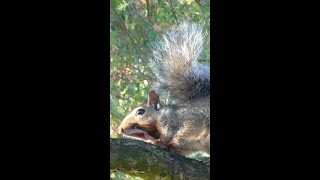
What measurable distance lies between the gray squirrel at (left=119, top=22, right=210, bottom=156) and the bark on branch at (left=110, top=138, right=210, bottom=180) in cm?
15

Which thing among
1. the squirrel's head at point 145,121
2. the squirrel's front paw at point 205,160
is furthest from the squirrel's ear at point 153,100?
the squirrel's front paw at point 205,160

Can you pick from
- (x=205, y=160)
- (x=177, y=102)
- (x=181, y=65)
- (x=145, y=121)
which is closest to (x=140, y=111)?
(x=145, y=121)

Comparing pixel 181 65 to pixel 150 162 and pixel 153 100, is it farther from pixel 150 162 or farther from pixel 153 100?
pixel 150 162

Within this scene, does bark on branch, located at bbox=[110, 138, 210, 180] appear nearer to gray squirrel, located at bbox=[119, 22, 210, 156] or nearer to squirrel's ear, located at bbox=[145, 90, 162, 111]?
gray squirrel, located at bbox=[119, 22, 210, 156]

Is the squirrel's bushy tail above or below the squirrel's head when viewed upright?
above

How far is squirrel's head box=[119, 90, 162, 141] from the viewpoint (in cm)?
358

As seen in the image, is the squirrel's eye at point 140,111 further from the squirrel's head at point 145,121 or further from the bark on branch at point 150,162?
the bark on branch at point 150,162

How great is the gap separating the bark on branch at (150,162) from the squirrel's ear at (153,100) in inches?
11.1

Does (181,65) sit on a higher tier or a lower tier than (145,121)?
higher

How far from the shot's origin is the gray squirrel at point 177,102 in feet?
11.8

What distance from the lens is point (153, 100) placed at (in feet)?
11.9

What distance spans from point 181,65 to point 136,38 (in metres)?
0.30

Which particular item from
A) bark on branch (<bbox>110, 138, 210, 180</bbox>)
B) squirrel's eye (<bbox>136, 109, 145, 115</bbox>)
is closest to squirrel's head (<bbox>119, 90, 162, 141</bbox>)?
squirrel's eye (<bbox>136, 109, 145, 115</bbox>)

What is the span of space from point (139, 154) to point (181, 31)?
2.54ft
